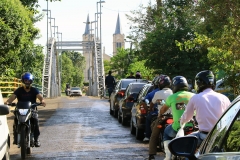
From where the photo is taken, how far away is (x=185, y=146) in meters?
4.35

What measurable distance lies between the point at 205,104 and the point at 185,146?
2.51 meters

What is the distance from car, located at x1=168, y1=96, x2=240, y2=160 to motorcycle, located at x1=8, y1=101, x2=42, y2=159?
25.0ft

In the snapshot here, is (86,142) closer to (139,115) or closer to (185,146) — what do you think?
(139,115)

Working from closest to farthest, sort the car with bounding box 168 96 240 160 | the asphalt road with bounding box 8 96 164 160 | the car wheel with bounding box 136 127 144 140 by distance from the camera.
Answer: the car with bounding box 168 96 240 160, the asphalt road with bounding box 8 96 164 160, the car wheel with bounding box 136 127 144 140

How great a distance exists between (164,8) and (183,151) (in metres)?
28.6

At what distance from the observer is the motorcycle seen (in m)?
11.8

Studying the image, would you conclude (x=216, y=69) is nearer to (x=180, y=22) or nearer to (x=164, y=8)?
(x=180, y=22)

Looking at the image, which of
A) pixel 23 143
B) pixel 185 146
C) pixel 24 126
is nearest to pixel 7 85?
pixel 24 126

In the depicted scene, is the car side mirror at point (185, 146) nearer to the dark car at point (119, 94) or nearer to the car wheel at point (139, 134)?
the car wheel at point (139, 134)

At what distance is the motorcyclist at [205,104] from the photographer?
677 centimetres

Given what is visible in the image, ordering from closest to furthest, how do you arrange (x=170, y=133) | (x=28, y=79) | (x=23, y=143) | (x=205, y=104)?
1. (x=205, y=104)
2. (x=170, y=133)
3. (x=23, y=143)
4. (x=28, y=79)

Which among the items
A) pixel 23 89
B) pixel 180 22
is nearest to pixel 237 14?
A: pixel 23 89

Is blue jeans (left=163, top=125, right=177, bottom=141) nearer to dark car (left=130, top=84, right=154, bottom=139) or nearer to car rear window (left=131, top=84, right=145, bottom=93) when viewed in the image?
dark car (left=130, top=84, right=154, bottom=139)

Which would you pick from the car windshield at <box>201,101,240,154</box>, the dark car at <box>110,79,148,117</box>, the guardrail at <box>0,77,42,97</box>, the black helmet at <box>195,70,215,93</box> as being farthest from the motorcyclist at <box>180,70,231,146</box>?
the guardrail at <box>0,77,42,97</box>
